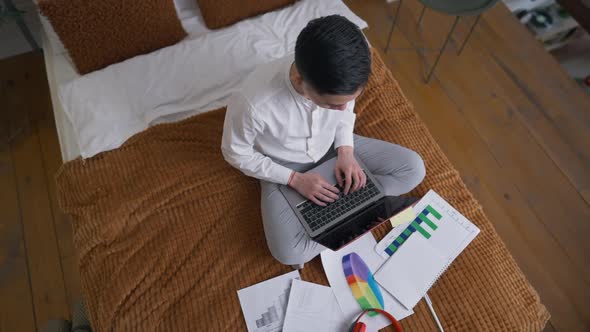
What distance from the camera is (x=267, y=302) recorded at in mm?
977

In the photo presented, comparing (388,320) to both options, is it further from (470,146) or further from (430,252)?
(470,146)

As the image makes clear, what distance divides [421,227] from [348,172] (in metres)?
0.30

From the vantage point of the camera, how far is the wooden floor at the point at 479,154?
127cm

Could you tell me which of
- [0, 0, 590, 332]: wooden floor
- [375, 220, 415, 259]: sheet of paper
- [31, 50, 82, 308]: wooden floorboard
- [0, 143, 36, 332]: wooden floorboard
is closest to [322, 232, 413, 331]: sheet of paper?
[375, 220, 415, 259]: sheet of paper

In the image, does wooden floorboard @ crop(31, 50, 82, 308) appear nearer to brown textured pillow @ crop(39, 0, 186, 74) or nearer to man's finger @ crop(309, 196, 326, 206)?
brown textured pillow @ crop(39, 0, 186, 74)

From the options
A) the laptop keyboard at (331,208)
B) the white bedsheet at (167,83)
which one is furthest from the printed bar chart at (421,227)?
the white bedsheet at (167,83)

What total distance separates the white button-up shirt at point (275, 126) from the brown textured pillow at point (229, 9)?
0.52 meters

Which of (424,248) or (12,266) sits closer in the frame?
(424,248)

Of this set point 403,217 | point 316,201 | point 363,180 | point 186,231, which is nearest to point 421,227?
point 403,217

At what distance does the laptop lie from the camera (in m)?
0.99

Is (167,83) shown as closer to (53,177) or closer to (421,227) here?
(53,177)

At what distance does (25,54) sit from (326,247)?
1.64 meters

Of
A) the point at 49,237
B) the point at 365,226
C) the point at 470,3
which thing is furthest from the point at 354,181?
the point at 49,237

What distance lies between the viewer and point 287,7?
1465 millimetres
